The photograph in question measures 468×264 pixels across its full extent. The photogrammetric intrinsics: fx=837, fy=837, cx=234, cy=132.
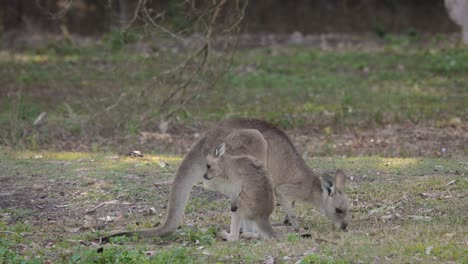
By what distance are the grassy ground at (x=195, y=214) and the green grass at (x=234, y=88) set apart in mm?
1890

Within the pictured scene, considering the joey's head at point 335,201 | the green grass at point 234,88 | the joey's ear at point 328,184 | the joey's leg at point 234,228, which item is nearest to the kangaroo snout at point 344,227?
the joey's head at point 335,201

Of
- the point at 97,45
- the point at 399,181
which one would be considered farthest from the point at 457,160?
the point at 97,45

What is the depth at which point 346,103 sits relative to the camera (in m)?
13.4

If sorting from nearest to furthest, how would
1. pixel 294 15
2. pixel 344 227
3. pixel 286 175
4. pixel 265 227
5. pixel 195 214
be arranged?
pixel 265 227 < pixel 344 227 < pixel 286 175 < pixel 195 214 < pixel 294 15

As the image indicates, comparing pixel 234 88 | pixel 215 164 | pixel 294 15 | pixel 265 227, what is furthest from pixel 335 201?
pixel 294 15

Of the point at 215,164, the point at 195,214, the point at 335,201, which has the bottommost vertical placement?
the point at 195,214

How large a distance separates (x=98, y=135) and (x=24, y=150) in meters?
1.39

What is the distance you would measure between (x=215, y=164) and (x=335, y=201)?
A: 1144 millimetres

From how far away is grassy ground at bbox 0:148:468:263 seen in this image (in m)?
5.87

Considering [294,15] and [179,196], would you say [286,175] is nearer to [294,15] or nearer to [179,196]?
[179,196]

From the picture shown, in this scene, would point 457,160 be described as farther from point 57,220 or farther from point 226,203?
point 57,220

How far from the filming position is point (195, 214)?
752cm

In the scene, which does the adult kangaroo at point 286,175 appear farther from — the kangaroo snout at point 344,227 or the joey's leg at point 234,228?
the joey's leg at point 234,228

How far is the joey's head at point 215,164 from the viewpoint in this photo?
6605 millimetres
